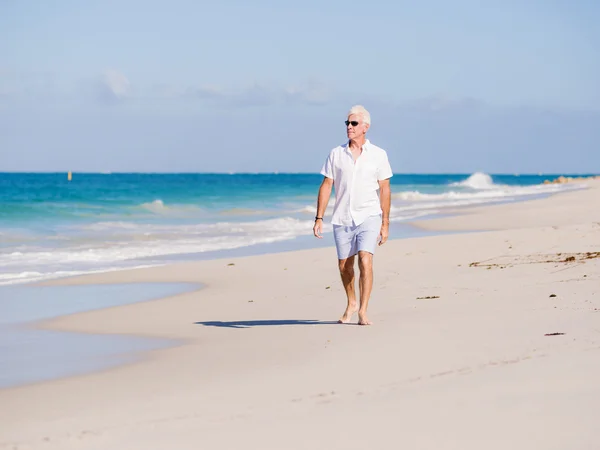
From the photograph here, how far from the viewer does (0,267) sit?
1422 centimetres

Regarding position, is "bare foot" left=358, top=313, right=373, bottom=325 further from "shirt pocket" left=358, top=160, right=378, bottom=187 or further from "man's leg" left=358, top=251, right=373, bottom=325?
"shirt pocket" left=358, top=160, right=378, bottom=187

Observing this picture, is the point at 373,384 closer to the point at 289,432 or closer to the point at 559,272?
the point at 289,432

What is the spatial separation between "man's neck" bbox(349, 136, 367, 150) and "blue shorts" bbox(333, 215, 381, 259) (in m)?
0.58

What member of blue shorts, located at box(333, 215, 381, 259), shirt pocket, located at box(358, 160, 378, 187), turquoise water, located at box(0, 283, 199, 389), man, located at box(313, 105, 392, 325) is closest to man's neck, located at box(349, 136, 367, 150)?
man, located at box(313, 105, 392, 325)

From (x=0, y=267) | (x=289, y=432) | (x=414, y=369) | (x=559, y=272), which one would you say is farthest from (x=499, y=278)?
(x=0, y=267)

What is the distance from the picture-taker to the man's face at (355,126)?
682 centimetres

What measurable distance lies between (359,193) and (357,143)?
1.33ft

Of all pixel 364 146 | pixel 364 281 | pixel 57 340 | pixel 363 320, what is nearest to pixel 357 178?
pixel 364 146

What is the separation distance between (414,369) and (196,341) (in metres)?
2.27

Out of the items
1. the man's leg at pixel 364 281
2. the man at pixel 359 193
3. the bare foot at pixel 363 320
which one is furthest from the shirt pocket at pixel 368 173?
the bare foot at pixel 363 320

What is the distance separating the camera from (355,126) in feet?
22.4

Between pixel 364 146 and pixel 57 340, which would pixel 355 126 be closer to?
pixel 364 146

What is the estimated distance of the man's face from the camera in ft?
22.4

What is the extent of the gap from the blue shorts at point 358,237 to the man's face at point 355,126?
0.69 meters
